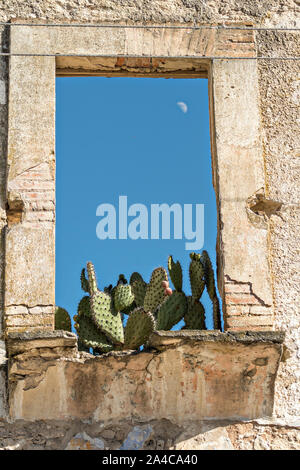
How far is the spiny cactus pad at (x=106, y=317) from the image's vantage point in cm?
630

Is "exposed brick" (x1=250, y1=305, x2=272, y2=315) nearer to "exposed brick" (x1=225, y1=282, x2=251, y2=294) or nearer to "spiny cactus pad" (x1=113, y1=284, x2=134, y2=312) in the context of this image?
"exposed brick" (x1=225, y1=282, x2=251, y2=294)

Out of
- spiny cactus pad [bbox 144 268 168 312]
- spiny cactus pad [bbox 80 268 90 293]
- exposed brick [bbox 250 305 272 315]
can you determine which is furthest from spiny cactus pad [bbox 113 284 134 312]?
exposed brick [bbox 250 305 272 315]

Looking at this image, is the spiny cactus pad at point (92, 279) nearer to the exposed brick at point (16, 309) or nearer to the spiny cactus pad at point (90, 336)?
the spiny cactus pad at point (90, 336)

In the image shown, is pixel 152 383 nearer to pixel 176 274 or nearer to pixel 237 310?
pixel 237 310

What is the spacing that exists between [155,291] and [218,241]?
0.53 metres

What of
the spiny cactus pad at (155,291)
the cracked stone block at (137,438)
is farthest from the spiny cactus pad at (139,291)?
the cracked stone block at (137,438)

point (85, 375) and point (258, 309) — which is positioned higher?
point (258, 309)

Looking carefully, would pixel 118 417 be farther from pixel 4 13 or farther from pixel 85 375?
pixel 4 13

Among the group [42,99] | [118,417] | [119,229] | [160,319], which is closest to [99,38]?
[42,99]

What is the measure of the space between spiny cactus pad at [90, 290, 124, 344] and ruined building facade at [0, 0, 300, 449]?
1.02 ft

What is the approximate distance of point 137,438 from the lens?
5.89 meters

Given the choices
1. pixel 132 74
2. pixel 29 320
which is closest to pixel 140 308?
pixel 29 320

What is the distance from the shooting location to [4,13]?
691 cm
